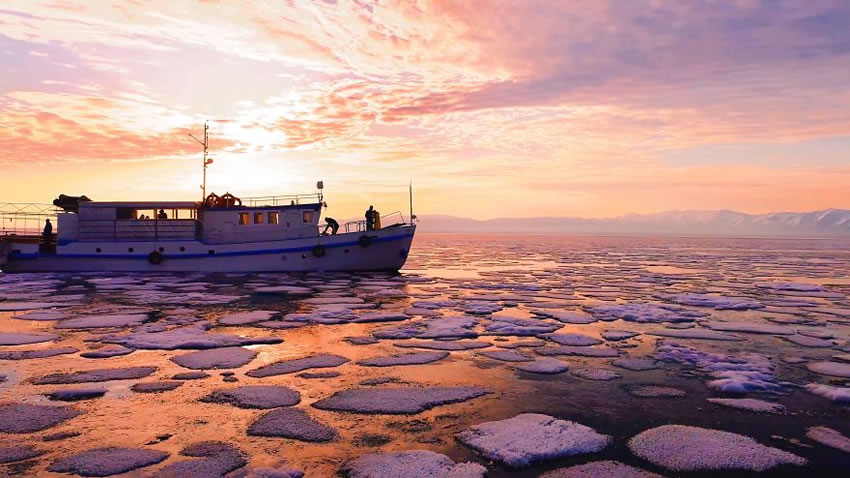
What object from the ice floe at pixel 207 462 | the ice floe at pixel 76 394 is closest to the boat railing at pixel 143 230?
the ice floe at pixel 76 394

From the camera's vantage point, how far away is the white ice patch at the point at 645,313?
14195 mm

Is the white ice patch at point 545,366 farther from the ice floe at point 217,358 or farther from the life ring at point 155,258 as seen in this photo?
the life ring at point 155,258

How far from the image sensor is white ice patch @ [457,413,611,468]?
18.1 ft

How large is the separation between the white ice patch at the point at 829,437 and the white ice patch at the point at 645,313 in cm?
778

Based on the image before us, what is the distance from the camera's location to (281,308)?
16188 mm

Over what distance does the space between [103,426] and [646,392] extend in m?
7.12

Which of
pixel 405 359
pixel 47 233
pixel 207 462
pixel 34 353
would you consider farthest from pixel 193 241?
pixel 207 462

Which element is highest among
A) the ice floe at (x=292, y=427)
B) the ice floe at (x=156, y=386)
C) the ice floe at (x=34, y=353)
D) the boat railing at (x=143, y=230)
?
the boat railing at (x=143, y=230)

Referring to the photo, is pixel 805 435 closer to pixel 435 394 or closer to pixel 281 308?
pixel 435 394

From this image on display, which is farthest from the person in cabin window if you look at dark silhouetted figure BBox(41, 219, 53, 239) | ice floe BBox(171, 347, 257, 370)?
ice floe BBox(171, 347, 257, 370)

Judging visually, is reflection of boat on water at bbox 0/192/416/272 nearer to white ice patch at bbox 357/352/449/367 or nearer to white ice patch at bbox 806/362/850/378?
white ice patch at bbox 357/352/449/367

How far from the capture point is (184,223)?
28703 mm

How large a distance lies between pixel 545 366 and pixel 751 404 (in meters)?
3.07

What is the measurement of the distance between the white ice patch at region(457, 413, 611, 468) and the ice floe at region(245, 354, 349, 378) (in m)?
3.84
